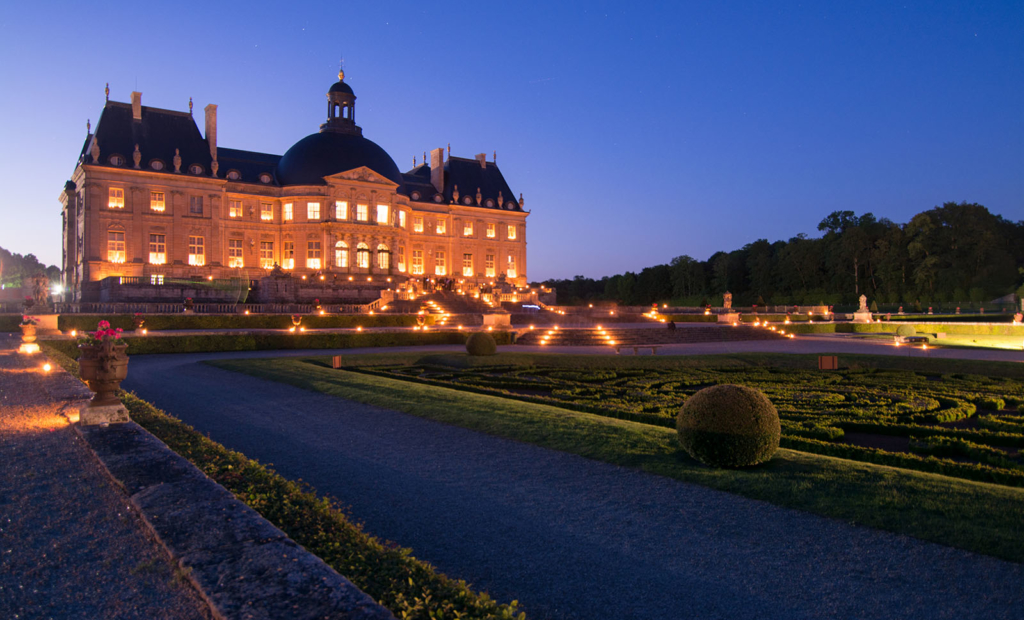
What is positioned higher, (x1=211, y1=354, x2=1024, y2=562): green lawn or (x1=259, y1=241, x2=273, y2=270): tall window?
(x1=259, y1=241, x2=273, y2=270): tall window

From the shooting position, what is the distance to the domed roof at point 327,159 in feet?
184

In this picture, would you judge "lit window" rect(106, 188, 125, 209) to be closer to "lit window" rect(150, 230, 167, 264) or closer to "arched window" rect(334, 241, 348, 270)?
"lit window" rect(150, 230, 167, 264)

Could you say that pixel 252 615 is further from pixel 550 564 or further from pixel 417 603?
pixel 550 564

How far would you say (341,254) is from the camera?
182ft

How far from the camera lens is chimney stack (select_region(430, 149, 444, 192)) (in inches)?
2611

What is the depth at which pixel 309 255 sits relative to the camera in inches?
2178

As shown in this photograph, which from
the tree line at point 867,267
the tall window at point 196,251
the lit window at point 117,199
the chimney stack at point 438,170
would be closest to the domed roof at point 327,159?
the chimney stack at point 438,170

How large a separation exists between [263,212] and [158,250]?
9.40 metres

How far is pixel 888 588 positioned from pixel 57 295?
6693 cm

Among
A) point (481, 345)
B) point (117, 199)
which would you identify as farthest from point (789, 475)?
point (117, 199)

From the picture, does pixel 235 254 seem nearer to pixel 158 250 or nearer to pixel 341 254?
pixel 158 250

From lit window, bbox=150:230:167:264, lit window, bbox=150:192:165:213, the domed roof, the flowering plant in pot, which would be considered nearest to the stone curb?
the flowering plant in pot

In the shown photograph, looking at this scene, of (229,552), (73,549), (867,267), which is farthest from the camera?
(867,267)

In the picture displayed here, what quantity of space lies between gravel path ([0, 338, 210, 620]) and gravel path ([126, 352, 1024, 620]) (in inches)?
70.5
